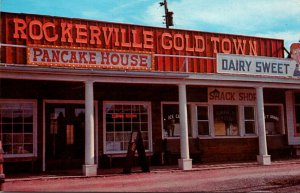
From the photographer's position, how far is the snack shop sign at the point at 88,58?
45.9ft

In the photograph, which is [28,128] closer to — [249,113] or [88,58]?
[88,58]

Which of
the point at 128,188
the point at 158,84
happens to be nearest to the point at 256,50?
the point at 158,84

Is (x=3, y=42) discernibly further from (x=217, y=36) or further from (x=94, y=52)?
(x=217, y=36)

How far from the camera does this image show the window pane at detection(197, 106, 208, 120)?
18234 mm

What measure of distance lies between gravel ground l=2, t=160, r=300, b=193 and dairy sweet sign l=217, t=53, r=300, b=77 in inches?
169

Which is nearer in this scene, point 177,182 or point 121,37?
point 177,182

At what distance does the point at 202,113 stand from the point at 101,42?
558 centimetres

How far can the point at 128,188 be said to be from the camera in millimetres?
10656

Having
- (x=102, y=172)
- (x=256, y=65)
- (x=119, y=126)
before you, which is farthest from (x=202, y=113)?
(x=102, y=172)

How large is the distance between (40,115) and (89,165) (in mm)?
3235

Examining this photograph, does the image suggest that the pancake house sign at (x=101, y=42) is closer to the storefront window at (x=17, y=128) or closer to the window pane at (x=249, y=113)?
the storefront window at (x=17, y=128)

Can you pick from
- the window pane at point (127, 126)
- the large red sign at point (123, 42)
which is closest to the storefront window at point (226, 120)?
the large red sign at point (123, 42)

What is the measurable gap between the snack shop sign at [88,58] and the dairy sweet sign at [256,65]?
3.19 m

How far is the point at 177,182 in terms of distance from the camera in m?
11.8
